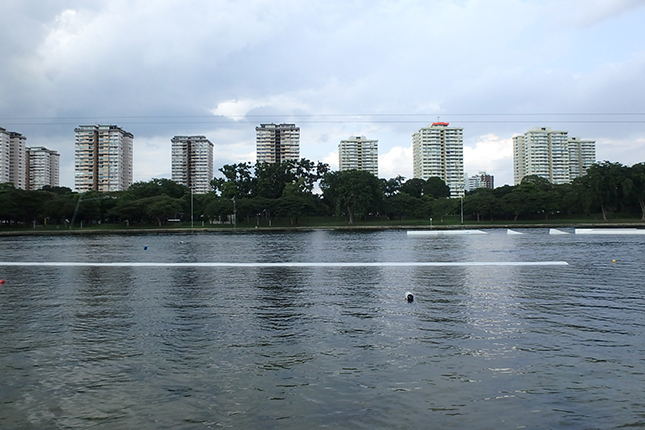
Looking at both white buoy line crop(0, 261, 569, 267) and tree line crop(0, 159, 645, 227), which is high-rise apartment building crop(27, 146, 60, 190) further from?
white buoy line crop(0, 261, 569, 267)

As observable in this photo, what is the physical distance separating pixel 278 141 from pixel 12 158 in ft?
314

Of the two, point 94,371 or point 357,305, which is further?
point 357,305

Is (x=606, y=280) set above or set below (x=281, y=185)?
below

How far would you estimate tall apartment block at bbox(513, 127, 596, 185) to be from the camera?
572ft

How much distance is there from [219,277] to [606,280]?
48.4 feet

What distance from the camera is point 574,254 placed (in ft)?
93.8

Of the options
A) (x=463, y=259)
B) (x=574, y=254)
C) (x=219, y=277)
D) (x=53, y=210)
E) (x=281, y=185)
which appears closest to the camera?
(x=219, y=277)

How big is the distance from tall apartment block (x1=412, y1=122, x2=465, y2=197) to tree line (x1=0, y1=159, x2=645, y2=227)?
227 ft

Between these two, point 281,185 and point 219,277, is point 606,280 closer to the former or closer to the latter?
point 219,277

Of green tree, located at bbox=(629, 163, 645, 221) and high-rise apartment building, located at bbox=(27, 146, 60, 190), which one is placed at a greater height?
high-rise apartment building, located at bbox=(27, 146, 60, 190)

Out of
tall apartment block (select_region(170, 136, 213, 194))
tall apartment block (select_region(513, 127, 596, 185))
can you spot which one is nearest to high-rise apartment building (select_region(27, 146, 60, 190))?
tall apartment block (select_region(170, 136, 213, 194))

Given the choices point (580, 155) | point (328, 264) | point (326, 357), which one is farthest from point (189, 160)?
point (326, 357)

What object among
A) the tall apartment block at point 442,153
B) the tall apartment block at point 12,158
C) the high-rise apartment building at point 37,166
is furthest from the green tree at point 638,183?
the high-rise apartment building at point 37,166

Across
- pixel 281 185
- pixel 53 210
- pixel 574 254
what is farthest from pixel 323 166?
pixel 574 254
